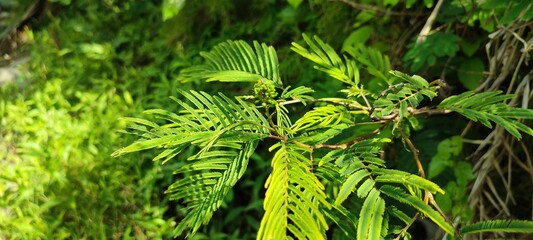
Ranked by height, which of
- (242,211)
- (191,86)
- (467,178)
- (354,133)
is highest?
(354,133)

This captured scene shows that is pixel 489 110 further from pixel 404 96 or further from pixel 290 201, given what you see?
pixel 290 201

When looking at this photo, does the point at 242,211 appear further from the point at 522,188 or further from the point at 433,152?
the point at 522,188

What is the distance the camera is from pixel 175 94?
2576mm

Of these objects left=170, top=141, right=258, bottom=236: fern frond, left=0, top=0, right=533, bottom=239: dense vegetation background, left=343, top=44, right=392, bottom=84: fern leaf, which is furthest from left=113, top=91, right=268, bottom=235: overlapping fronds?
left=343, top=44, right=392, bottom=84: fern leaf

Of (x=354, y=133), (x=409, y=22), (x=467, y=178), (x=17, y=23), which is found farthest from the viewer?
(x=17, y=23)

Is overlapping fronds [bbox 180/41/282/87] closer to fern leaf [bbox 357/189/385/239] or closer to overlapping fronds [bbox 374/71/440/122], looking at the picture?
overlapping fronds [bbox 374/71/440/122]

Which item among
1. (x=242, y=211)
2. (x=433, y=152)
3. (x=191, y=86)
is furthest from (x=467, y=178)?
(x=191, y=86)

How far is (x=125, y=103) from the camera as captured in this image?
273 cm

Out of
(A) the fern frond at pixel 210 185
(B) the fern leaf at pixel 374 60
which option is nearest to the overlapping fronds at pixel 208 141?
(A) the fern frond at pixel 210 185

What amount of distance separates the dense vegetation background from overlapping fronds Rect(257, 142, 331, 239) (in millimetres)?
351

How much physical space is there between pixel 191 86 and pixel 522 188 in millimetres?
1383

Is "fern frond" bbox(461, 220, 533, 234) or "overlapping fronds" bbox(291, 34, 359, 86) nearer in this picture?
"fern frond" bbox(461, 220, 533, 234)

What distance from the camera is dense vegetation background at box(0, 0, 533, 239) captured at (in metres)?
1.65

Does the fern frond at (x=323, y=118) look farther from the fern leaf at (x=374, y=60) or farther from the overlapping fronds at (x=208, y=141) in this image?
the fern leaf at (x=374, y=60)
